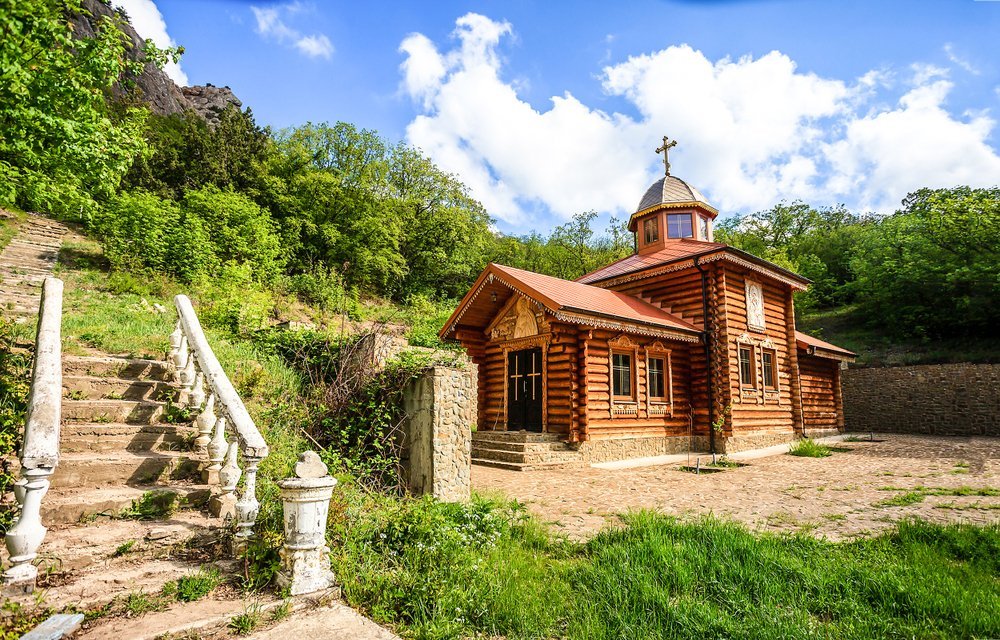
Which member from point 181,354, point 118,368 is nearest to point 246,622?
point 181,354

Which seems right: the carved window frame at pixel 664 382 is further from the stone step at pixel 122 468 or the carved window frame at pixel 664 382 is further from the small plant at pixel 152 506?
the small plant at pixel 152 506

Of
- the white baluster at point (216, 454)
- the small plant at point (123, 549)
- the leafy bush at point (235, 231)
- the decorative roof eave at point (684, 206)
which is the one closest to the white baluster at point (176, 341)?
the white baluster at point (216, 454)

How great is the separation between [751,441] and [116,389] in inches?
626

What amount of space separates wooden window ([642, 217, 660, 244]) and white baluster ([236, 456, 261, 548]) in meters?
18.1

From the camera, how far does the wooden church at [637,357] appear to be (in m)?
12.6

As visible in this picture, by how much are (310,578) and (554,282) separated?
1133 centimetres

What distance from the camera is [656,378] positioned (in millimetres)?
14539

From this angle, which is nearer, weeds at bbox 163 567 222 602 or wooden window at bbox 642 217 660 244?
weeds at bbox 163 567 222 602

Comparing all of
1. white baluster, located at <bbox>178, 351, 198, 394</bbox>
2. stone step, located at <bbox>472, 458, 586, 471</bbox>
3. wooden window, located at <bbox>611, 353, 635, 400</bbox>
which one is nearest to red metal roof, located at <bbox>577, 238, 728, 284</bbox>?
wooden window, located at <bbox>611, 353, 635, 400</bbox>

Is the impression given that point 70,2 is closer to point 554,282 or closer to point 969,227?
point 554,282

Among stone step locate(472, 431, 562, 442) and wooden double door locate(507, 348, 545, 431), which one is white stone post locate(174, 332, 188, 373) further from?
wooden double door locate(507, 348, 545, 431)

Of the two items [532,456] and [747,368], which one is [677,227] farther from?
[532,456]

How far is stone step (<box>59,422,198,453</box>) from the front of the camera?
4984mm

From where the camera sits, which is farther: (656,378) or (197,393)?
(656,378)
